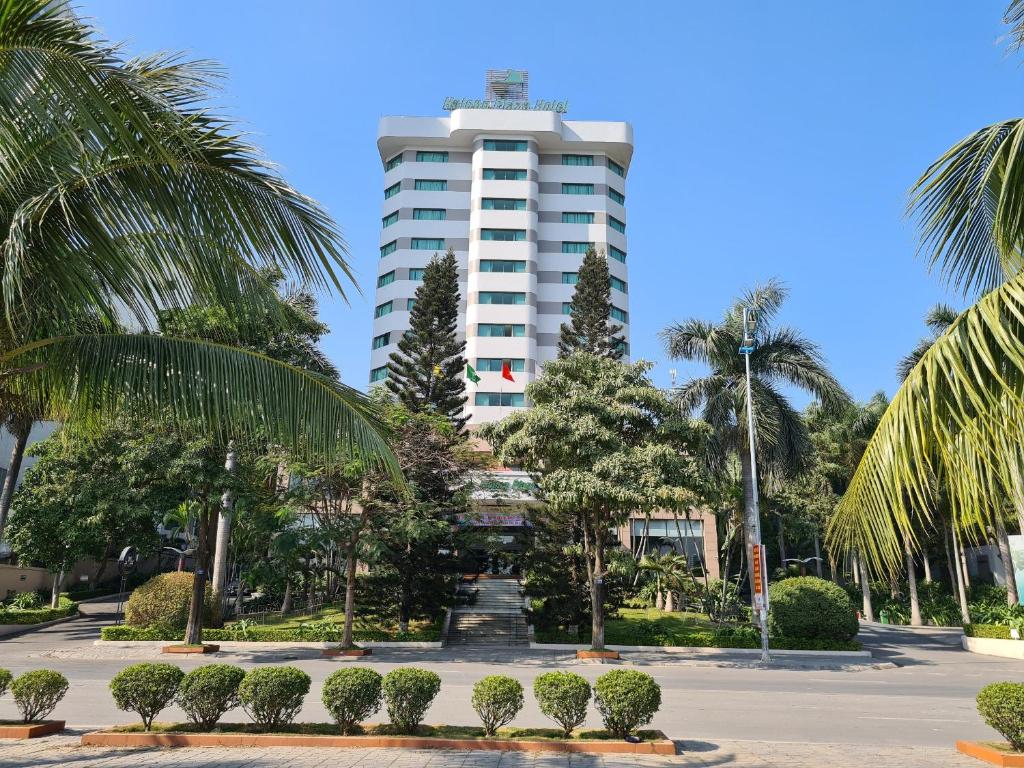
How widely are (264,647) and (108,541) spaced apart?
14451mm

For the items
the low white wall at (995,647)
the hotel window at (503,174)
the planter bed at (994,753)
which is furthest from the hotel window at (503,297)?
the planter bed at (994,753)

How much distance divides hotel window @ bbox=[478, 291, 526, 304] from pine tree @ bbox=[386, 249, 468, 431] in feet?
56.8

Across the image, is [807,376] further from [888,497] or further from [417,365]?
[888,497]

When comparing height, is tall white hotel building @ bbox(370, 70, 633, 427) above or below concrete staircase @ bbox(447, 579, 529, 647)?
above

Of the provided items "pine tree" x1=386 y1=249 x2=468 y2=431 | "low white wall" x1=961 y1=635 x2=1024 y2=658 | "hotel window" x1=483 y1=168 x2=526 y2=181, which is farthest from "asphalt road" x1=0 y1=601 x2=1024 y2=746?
"hotel window" x1=483 y1=168 x2=526 y2=181

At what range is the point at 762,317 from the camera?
89.2 ft

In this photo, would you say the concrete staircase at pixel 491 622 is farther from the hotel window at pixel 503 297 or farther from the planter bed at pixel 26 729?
the hotel window at pixel 503 297

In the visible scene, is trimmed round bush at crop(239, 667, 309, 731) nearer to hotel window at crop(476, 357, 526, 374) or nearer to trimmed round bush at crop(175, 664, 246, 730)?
trimmed round bush at crop(175, 664, 246, 730)

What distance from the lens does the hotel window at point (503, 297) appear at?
2163 inches

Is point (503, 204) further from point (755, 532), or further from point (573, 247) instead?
point (755, 532)

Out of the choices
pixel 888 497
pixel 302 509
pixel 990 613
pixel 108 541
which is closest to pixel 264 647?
pixel 302 509

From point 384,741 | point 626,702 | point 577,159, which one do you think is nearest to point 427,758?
point 384,741

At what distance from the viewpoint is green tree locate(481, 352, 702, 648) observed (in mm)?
20188

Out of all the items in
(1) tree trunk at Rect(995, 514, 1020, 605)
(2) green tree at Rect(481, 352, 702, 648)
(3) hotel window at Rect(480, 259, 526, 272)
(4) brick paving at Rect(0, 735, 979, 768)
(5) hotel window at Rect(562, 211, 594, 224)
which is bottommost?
(4) brick paving at Rect(0, 735, 979, 768)
